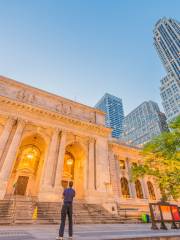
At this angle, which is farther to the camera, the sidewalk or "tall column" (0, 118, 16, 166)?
"tall column" (0, 118, 16, 166)

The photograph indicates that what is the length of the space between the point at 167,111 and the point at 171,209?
87395 mm

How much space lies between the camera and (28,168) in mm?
22031

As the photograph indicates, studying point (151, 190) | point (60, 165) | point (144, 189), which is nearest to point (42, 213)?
point (60, 165)

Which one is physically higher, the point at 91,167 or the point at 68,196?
the point at 91,167

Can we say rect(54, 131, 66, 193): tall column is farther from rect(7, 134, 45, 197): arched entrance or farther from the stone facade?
rect(7, 134, 45, 197): arched entrance

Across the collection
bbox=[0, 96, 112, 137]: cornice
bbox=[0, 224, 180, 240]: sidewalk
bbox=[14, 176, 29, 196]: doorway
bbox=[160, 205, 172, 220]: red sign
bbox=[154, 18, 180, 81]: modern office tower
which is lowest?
bbox=[0, 224, 180, 240]: sidewalk

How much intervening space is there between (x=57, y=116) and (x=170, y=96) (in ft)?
281

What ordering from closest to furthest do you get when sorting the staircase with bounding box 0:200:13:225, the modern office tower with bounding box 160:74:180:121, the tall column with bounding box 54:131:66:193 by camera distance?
the staircase with bounding box 0:200:13:225, the tall column with bounding box 54:131:66:193, the modern office tower with bounding box 160:74:180:121

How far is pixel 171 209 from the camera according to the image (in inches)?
401

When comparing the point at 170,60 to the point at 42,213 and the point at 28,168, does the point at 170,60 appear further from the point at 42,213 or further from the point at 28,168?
the point at 42,213

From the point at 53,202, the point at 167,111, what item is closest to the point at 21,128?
the point at 53,202

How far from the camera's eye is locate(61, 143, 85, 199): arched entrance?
2215cm

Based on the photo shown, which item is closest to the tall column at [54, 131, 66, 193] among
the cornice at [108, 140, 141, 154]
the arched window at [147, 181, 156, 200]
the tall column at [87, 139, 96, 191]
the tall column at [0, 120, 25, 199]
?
the tall column at [87, 139, 96, 191]

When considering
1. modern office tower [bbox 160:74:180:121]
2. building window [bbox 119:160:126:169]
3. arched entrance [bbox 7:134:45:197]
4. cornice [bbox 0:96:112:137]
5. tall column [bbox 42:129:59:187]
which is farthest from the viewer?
modern office tower [bbox 160:74:180:121]
